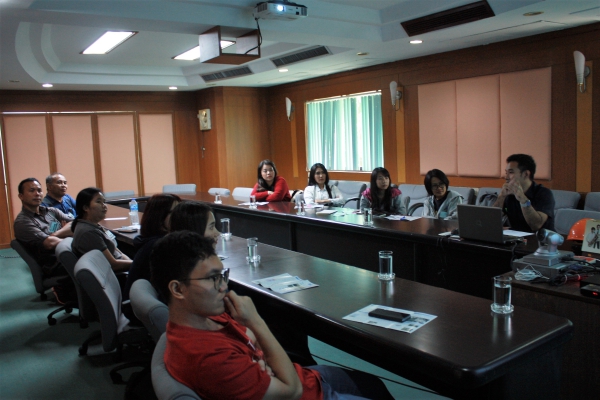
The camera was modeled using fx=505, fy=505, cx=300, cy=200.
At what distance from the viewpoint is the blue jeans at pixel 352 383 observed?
1866 millimetres

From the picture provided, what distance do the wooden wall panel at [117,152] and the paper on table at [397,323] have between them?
8.12 m

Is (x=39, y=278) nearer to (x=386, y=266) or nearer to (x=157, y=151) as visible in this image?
(x=386, y=266)

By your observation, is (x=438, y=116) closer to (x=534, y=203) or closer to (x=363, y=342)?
(x=534, y=203)

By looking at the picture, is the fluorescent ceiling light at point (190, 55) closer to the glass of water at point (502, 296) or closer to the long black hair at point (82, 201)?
the long black hair at point (82, 201)

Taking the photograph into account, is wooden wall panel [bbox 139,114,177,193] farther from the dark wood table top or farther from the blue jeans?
the blue jeans

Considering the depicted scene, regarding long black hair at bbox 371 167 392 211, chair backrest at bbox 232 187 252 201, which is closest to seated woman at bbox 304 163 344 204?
long black hair at bbox 371 167 392 211

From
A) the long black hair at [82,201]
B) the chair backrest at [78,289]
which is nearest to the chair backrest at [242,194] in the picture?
the long black hair at [82,201]

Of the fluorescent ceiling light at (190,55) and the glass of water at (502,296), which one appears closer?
the glass of water at (502,296)

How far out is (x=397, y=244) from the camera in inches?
154

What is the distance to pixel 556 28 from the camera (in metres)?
5.14

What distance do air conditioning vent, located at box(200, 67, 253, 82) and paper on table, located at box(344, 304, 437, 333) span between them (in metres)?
6.21

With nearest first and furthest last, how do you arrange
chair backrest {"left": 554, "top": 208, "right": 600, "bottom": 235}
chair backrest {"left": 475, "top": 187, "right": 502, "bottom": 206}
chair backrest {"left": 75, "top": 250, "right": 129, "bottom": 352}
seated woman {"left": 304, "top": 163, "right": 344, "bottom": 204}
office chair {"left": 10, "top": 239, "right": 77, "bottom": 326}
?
chair backrest {"left": 75, "top": 250, "right": 129, "bottom": 352} → office chair {"left": 10, "top": 239, "right": 77, "bottom": 326} → chair backrest {"left": 554, "top": 208, "right": 600, "bottom": 235} → chair backrest {"left": 475, "top": 187, "right": 502, "bottom": 206} → seated woman {"left": 304, "top": 163, "right": 344, "bottom": 204}

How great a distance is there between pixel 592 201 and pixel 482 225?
2503 millimetres

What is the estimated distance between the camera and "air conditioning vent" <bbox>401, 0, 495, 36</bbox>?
4.43m
